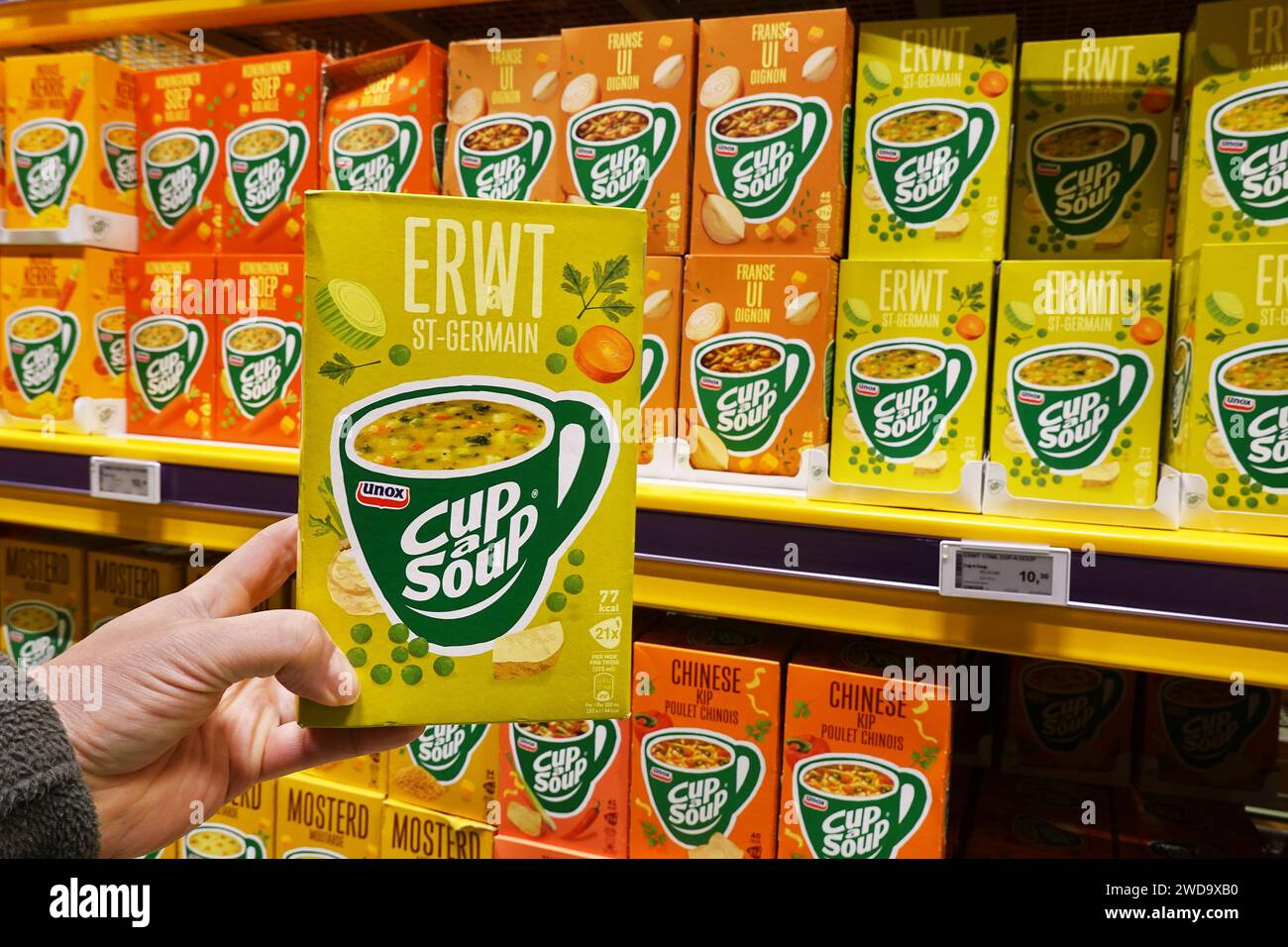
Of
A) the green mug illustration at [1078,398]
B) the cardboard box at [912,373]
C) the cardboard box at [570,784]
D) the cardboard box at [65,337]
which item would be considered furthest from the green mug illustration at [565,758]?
the cardboard box at [65,337]

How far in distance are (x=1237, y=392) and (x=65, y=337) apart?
1865 mm

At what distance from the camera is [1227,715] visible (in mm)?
1479

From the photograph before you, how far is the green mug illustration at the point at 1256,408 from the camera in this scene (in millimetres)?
1122

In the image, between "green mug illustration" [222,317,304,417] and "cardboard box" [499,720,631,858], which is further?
"green mug illustration" [222,317,304,417]

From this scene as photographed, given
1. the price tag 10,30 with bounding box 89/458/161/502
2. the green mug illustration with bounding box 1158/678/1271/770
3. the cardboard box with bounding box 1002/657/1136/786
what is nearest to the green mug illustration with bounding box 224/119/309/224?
the price tag 10,30 with bounding box 89/458/161/502

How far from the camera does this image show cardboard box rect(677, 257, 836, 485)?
4.34 ft

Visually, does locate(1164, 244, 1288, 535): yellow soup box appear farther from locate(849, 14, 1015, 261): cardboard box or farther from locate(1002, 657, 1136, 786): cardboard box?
locate(1002, 657, 1136, 786): cardboard box

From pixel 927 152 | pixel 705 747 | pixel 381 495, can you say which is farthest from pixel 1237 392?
pixel 381 495

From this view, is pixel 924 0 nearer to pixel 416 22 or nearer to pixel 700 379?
pixel 700 379

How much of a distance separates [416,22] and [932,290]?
47.8 inches

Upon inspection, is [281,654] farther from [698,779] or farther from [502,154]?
[502,154]

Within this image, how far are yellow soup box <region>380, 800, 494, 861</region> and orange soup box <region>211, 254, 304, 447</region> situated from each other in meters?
0.67

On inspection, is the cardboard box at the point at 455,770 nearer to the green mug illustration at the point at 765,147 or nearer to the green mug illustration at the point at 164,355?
the green mug illustration at the point at 164,355

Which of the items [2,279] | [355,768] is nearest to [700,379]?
[355,768]
